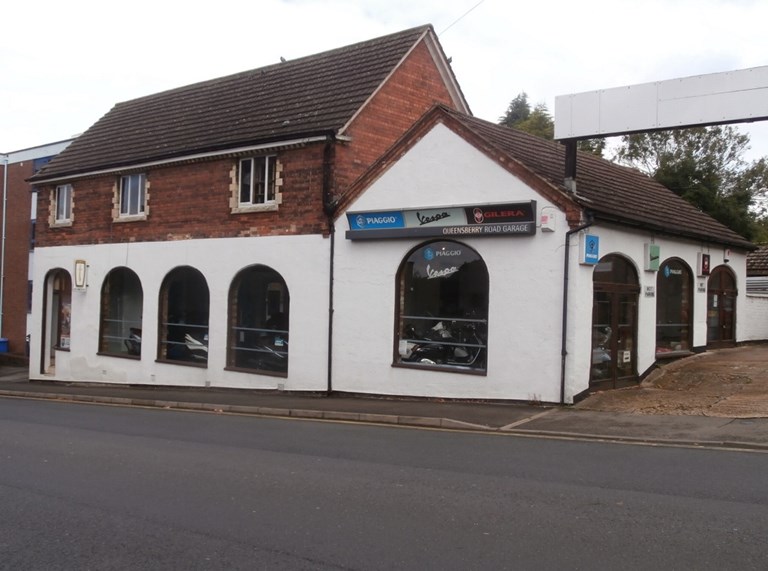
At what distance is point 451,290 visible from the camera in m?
14.4

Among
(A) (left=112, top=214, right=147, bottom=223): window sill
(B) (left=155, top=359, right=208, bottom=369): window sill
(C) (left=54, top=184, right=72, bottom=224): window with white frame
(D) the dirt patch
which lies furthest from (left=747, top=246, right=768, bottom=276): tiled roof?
(C) (left=54, top=184, right=72, bottom=224): window with white frame

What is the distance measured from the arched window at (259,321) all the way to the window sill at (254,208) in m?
1.38

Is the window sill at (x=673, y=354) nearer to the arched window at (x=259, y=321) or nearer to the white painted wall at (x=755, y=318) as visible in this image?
the white painted wall at (x=755, y=318)

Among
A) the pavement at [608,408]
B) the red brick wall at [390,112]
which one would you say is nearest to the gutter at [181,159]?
the red brick wall at [390,112]

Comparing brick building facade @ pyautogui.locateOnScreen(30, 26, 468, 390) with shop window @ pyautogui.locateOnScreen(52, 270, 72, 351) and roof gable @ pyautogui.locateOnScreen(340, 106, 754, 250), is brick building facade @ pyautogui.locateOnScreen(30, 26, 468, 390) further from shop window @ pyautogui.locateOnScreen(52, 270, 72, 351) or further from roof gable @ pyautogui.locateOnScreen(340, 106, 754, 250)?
roof gable @ pyautogui.locateOnScreen(340, 106, 754, 250)

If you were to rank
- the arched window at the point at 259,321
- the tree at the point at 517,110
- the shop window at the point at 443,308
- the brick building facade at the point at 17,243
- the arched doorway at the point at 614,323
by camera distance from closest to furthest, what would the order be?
1. the arched doorway at the point at 614,323
2. the shop window at the point at 443,308
3. the arched window at the point at 259,321
4. the brick building facade at the point at 17,243
5. the tree at the point at 517,110

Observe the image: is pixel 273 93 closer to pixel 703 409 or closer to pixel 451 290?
pixel 451 290

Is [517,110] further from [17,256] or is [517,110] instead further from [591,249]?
[591,249]

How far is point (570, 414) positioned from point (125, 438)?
22.8 feet

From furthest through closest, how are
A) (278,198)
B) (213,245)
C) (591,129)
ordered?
(213,245) < (278,198) < (591,129)

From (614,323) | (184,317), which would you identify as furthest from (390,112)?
(184,317)

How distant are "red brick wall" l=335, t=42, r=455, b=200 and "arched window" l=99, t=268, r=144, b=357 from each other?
814 centimetres

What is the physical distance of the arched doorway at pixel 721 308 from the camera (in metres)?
18.9

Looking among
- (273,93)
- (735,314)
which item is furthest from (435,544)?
(735,314)
